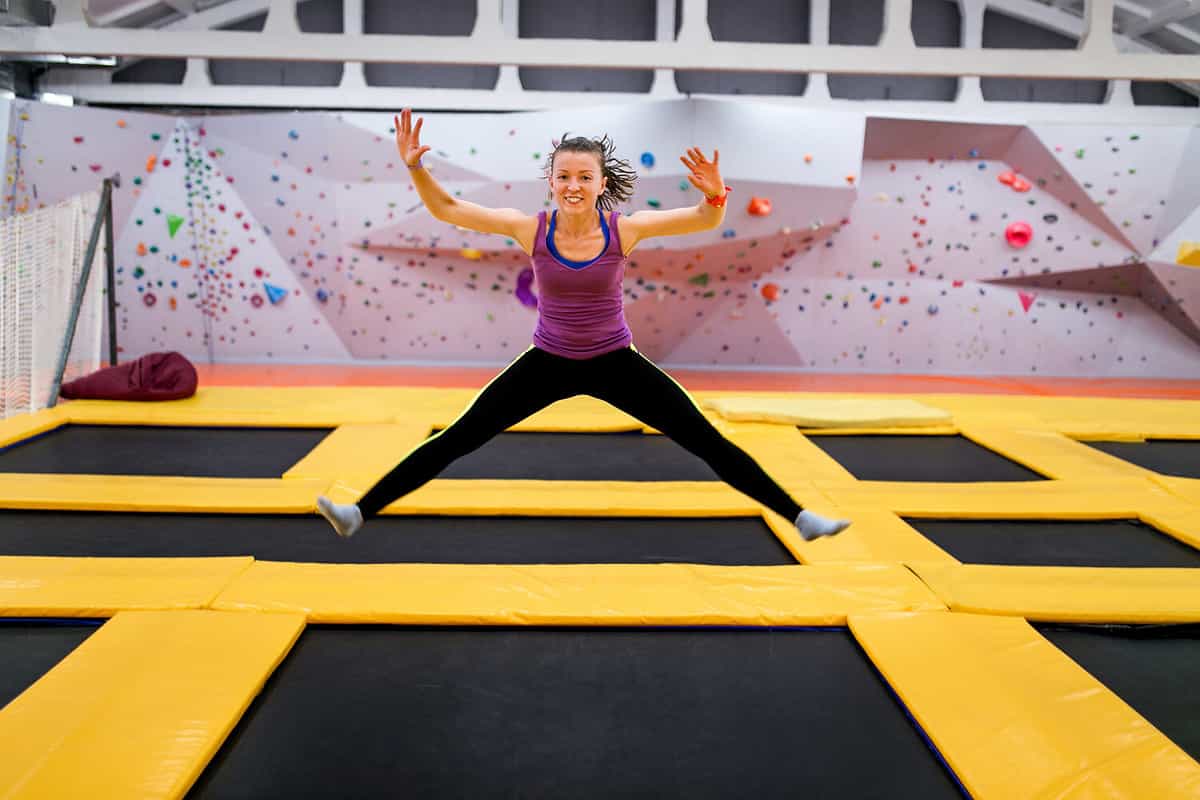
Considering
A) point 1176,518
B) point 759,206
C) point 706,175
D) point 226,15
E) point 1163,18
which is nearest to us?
point 706,175

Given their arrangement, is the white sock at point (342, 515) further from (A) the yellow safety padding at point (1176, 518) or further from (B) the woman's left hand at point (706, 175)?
(A) the yellow safety padding at point (1176, 518)

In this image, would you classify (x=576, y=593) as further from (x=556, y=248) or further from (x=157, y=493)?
(x=157, y=493)

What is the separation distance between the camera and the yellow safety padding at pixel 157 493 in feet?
8.91

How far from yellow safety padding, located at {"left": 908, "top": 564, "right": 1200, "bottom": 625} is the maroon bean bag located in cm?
369

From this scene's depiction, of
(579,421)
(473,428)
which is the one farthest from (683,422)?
(579,421)

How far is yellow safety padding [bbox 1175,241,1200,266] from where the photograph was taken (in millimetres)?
6465

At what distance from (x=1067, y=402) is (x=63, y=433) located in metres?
4.97

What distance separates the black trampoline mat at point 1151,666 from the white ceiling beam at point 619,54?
3.37 metres

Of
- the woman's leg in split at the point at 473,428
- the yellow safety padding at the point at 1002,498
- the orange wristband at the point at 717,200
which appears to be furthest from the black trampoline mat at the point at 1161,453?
the woman's leg in split at the point at 473,428

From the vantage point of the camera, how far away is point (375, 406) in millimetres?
4258

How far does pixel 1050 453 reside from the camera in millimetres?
3572

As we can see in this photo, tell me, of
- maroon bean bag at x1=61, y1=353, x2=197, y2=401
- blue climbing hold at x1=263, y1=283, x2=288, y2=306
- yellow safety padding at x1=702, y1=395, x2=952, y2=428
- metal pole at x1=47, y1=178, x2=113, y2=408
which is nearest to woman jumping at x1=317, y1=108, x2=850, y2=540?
yellow safety padding at x1=702, y1=395, x2=952, y2=428

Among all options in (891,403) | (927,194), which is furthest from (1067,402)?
(927,194)

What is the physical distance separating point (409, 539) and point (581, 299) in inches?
39.3
